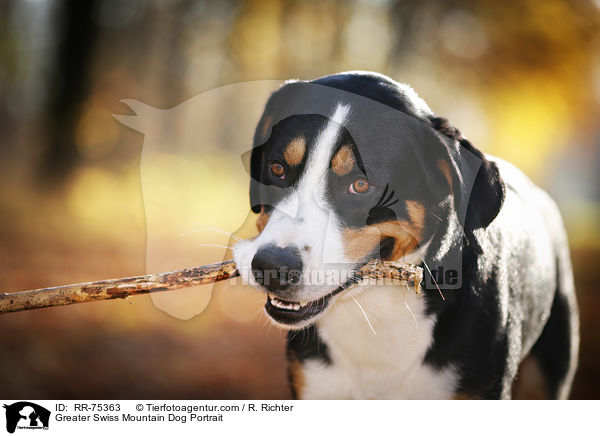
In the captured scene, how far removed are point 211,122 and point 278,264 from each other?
3.67m

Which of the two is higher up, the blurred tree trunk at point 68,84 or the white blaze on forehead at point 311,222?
the blurred tree trunk at point 68,84

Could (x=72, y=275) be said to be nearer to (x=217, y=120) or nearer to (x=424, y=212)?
(x=217, y=120)

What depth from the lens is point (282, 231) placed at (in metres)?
1.66

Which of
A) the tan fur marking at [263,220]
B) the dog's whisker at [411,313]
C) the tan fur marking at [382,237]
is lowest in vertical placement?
the dog's whisker at [411,313]

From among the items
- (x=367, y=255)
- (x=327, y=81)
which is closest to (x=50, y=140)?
(x=327, y=81)

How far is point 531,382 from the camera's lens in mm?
2773

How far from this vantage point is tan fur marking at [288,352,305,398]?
2.15 metres

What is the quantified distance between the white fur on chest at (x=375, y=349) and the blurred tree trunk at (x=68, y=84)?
374 cm

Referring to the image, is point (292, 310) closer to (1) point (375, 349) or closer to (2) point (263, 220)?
(2) point (263, 220)

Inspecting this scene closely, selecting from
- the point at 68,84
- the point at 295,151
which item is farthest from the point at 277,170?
the point at 68,84

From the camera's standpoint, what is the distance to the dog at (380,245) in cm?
176

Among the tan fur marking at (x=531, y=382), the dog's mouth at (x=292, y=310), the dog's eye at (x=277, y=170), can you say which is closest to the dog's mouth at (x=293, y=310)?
the dog's mouth at (x=292, y=310)
